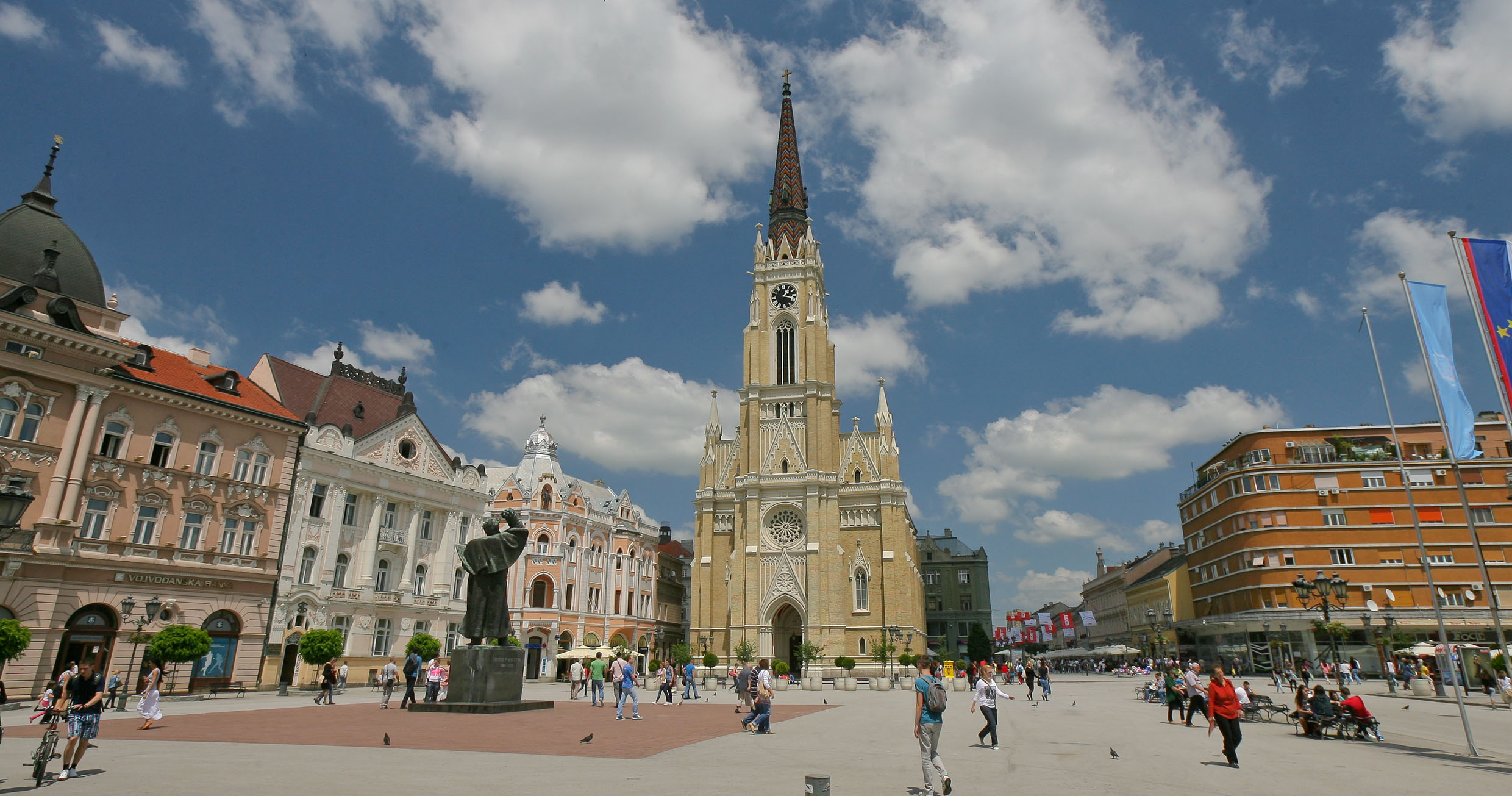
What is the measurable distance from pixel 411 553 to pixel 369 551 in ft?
8.71

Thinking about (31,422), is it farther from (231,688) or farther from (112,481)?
(231,688)

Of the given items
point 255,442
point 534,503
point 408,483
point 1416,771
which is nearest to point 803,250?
point 534,503

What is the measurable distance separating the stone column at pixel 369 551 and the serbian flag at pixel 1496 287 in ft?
137

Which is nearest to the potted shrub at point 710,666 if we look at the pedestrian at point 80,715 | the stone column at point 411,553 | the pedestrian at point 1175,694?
the stone column at point 411,553

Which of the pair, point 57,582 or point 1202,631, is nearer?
point 57,582

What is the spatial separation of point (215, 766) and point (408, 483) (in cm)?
3373

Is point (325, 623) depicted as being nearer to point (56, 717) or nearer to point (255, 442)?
point (255, 442)

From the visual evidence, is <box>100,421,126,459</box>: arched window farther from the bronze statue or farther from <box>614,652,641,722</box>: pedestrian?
<box>614,652,641,722</box>: pedestrian

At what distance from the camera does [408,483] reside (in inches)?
1666

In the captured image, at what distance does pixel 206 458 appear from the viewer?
3212cm

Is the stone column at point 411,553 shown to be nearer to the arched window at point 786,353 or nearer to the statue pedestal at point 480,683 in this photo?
the statue pedestal at point 480,683

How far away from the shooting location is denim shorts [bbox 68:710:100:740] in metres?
10.2

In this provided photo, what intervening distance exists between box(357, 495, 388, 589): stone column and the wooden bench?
7.15 m

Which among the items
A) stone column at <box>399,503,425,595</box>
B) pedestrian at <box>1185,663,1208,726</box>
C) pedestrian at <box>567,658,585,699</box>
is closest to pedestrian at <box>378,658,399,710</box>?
pedestrian at <box>567,658,585,699</box>
